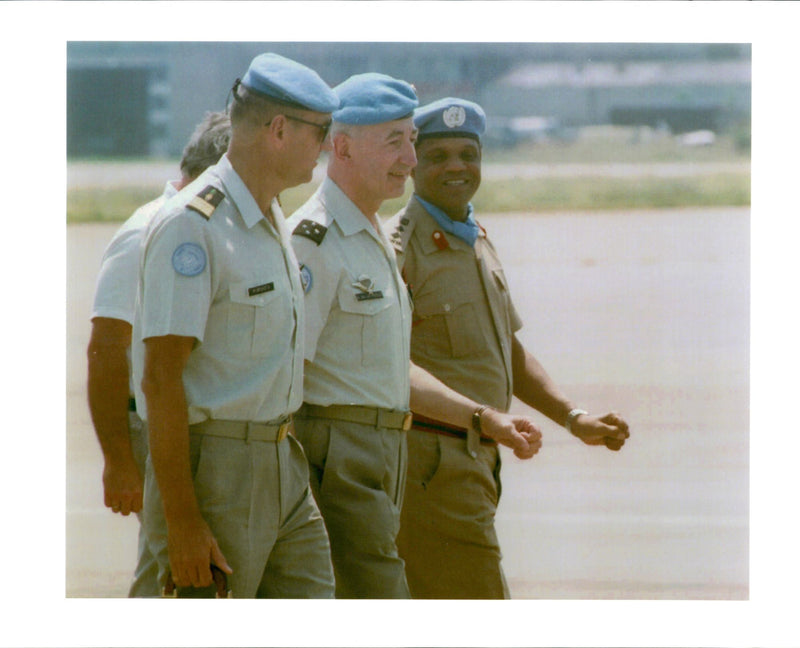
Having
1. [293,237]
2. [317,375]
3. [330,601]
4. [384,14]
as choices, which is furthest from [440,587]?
[384,14]

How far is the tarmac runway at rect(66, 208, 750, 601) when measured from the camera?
4316 mm

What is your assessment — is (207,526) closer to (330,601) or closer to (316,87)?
(330,601)

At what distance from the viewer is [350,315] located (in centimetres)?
372

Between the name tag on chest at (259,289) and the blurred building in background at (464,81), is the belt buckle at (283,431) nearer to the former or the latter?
the name tag on chest at (259,289)

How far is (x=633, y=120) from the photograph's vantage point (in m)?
4.57

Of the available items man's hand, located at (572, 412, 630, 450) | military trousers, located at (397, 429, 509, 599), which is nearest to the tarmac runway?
military trousers, located at (397, 429, 509, 599)

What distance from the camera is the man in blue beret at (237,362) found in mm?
3215

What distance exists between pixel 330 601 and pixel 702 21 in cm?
214

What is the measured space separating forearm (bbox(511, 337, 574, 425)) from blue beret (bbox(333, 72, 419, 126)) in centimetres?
91

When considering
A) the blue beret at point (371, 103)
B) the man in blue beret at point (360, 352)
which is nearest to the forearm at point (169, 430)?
the man in blue beret at point (360, 352)

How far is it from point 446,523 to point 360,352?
703mm

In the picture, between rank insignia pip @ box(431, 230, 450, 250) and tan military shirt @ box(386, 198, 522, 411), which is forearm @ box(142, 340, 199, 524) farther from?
rank insignia pip @ box(431, 230, 450, 250)

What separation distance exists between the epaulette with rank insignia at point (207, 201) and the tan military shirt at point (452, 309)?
0.92m
